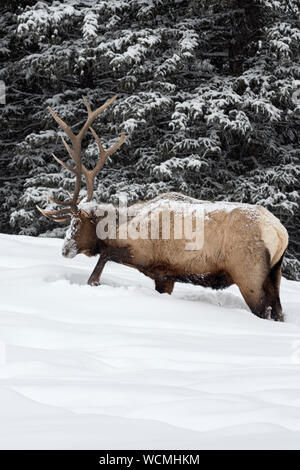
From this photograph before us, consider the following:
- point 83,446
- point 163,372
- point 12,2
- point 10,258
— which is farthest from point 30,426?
point 12,2

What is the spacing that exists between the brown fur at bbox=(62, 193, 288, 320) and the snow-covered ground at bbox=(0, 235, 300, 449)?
402 mm

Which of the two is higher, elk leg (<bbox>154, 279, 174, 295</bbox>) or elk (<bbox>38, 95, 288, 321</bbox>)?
elk (<bbox>38, 95, 288, 321</bbox>)

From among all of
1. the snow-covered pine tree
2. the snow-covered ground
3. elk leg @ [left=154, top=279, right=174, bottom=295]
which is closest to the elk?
elk leg @ [left=154, top=279, right=174, bottom=295]

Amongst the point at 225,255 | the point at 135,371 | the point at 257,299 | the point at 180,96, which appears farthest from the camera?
the point at 180,96

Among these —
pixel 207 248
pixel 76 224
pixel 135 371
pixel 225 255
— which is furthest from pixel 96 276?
pixel 135 371

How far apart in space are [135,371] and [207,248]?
2285 mm

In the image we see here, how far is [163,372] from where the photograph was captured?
259 centimetres

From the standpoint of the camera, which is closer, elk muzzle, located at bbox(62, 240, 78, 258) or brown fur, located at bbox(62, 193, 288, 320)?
brown fur, located at bbox(62, 193, 288, 320)

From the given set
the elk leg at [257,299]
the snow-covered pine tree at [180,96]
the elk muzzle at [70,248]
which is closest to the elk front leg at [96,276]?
the elk muzzle at [70,248]

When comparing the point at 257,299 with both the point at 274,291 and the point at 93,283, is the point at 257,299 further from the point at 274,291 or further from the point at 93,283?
the point at 93,283

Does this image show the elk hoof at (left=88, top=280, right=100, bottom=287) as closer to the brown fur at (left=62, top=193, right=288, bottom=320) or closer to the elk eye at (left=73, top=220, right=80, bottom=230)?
the brown fur at (left=62, top=193, right=288, bottom=320)

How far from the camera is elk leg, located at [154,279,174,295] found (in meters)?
5.10

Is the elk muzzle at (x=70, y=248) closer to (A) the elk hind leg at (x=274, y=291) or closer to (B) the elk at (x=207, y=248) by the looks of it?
(B) the elk at (x=207, y=248)

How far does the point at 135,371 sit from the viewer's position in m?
2.58
